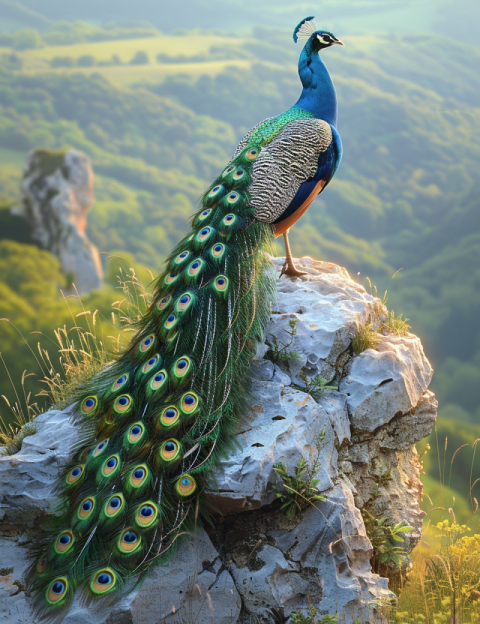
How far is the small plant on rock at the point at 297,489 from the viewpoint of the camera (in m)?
3.18

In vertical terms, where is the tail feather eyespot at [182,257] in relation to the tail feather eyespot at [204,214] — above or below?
below

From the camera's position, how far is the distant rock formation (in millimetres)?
19125

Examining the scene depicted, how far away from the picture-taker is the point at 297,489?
10.5 feet

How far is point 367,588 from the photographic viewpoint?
3195 millimetres

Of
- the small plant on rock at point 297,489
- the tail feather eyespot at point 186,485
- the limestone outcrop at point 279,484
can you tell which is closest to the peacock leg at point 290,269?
the limestone outcrop at point 279,484

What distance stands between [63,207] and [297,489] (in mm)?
18741

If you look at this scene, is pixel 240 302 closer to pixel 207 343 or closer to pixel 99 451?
pixel 207 343

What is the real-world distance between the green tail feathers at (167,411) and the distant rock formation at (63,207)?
54.6 feet

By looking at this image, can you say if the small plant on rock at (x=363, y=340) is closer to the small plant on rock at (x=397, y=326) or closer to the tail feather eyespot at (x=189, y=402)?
the small plant on rock at (x=397, y=326)

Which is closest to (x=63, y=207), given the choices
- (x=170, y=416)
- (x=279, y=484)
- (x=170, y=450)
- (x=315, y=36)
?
(x=315, y=36)

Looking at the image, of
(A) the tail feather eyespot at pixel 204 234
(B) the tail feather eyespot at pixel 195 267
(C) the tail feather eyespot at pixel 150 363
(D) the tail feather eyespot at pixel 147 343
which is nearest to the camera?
(C) the tail feather eyespot at pixel 150 363

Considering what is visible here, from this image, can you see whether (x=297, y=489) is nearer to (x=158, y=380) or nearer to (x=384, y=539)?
(x=384, y=539)

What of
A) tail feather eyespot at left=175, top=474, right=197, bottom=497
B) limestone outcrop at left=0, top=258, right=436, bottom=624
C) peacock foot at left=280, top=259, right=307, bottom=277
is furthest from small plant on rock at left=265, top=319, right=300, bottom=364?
tail feather eyespot at left=175, top=474, right=197, bottom=497

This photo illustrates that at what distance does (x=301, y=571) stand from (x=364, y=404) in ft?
4.24
